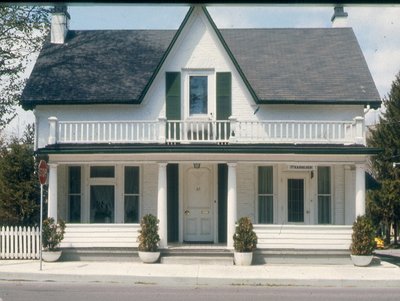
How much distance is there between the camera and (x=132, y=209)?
19.9 meters

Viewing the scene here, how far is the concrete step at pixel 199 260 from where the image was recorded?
1709 centimetres

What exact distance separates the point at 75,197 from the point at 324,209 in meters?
8.76

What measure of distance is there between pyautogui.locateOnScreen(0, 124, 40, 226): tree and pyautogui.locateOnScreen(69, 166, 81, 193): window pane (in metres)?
1.26

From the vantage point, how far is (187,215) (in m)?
19.6

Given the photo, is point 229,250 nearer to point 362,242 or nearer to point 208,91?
point 362,242

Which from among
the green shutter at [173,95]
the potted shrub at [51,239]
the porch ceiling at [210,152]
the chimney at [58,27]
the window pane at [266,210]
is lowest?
the potted shrub at [51,239]

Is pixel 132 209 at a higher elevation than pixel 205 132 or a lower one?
lower

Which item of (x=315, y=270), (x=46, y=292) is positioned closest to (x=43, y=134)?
Answer: (x=46, y=292)

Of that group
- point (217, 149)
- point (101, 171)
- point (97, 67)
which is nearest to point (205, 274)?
point (217, 149)

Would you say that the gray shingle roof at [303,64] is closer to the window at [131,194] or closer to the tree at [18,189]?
the window at [131,194]

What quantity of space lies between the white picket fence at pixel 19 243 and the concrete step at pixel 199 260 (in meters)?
4.11

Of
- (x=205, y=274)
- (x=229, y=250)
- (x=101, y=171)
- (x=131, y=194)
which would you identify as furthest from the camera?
(x=101, y=171)

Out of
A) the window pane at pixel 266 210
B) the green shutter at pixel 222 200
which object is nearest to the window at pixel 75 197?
the green shutter at pixel 222 200

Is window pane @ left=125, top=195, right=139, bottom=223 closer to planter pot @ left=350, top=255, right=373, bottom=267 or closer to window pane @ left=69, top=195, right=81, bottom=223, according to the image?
window pane @ left=69, top=195, right=81, bottom=223
